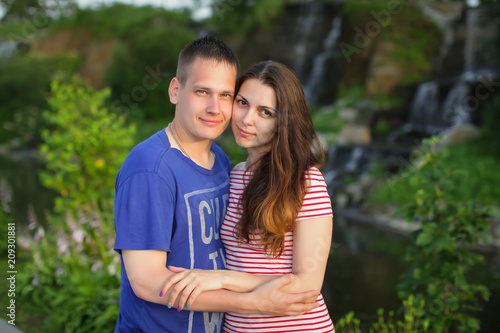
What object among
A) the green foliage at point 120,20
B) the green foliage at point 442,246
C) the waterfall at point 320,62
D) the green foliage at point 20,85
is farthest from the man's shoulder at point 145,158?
the green foliage at point 120,20

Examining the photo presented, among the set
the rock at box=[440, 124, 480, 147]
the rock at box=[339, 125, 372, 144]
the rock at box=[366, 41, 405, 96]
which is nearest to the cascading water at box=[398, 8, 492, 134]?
the rock at box=[440, 124, 480, 147]

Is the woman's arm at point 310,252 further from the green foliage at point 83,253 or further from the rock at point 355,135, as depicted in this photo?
the rock at point 355,135

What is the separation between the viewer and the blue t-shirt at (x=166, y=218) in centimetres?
159

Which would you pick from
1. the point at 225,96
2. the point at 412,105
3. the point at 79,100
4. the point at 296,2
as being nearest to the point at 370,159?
the point at 412,105

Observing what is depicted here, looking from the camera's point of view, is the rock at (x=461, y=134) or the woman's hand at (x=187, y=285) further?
the rock at (x=461, y=134)

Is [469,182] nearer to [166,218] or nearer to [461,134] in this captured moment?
[461,134]

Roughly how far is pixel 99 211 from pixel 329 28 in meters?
16.8

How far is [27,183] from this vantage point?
10.4 meters

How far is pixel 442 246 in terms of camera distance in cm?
293

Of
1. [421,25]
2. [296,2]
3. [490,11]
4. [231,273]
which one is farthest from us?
[296,2]

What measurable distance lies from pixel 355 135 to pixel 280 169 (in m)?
11.7

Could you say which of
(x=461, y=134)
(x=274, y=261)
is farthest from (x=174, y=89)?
(x=461, y=134)

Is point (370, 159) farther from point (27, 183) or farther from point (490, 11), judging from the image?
point (27, 183)

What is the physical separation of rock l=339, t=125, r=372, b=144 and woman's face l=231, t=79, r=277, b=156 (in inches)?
443
